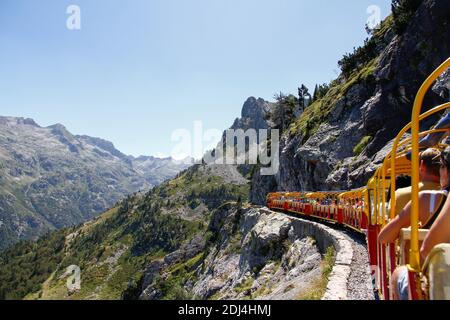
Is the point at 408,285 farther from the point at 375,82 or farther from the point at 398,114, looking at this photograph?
the point at 375,82

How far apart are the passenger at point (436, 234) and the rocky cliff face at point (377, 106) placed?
1155 inches

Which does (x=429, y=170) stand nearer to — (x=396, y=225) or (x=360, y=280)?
(x=396, y=225)

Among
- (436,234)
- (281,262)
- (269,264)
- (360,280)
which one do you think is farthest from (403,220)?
(269,264)

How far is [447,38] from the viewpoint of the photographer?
38.3 m

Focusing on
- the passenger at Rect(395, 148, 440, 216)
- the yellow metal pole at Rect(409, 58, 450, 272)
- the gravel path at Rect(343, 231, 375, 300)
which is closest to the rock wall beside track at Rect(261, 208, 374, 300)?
the gravel path at Rect(343, 231, 375, 300)

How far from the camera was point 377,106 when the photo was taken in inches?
1700

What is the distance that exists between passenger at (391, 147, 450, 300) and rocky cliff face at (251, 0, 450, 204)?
29.3m

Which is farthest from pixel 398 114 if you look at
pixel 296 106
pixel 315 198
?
pixel 296 106

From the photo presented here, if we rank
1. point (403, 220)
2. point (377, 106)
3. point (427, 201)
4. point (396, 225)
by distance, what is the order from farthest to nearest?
point (377, 106) → point (396, 225) → point (403, 220) → point (427, 201)

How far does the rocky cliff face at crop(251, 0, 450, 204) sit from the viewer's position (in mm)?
38812

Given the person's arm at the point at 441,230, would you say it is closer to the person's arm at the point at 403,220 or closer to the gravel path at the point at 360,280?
the person's arm at the point at 403,220

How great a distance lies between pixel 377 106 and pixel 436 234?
4221 cm

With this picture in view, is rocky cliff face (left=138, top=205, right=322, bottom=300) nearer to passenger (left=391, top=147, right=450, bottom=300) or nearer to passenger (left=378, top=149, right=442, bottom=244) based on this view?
passenger (left=378, top=149, right=442, bottom=244)

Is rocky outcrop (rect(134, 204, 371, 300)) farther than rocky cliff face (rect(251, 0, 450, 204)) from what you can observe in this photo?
No
